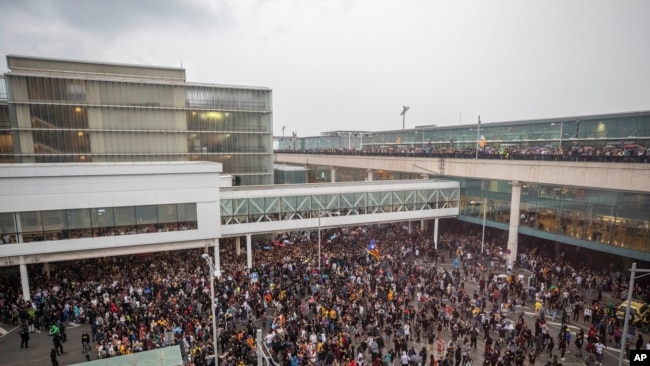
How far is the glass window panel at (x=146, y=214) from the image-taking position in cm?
2703

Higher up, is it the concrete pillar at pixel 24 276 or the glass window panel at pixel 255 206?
the glass window panel at pixel 255 206

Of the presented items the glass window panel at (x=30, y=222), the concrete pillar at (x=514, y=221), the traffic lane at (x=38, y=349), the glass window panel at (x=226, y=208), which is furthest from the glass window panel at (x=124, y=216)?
the concrete pillar at (x=514, y=221)

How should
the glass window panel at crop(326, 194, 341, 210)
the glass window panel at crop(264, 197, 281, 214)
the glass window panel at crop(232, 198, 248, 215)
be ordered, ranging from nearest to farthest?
the glass window panel at crop(232, 198, 248, 215) < the glass window panel at crop(264, 197, 281, 214) < the glass window panel at crop(326, 194, 341, 210)

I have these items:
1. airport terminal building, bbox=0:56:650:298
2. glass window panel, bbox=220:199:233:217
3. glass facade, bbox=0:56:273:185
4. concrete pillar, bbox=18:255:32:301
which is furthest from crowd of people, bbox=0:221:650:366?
glass facade, bbox=0:56:273:185

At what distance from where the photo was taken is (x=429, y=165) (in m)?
42.5

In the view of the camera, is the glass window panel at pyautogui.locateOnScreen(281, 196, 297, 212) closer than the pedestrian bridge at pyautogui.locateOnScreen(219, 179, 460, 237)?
No

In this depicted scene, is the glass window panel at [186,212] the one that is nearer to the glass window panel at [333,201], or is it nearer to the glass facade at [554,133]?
the glass window panel at [333,201]

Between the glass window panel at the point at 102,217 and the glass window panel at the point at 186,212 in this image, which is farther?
the glass window panel at the point at 186,212

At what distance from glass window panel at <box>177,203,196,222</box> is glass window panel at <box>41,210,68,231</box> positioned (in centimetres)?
748

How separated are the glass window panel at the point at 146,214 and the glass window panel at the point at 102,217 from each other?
66.7 inches

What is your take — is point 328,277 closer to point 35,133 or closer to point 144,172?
point 144,172

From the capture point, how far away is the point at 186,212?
28.3 meters

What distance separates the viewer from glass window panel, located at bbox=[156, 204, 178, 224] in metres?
27.5

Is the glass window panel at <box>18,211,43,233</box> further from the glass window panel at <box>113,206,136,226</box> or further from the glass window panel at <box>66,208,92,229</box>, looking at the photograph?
the glass window panel at <box>113,206,136,226</box>
